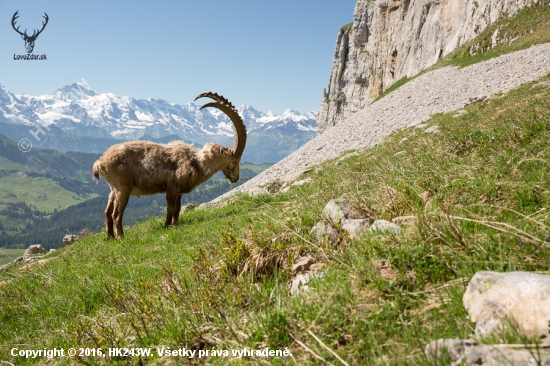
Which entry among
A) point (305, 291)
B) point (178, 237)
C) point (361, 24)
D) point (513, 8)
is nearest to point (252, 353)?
point (305, 291)

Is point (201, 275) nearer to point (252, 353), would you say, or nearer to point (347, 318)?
point (252, 353)

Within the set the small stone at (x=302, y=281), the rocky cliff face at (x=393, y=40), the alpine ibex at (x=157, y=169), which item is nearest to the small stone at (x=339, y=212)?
the small stone at (x=302, y=281)

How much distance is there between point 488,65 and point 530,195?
40471 millimetres

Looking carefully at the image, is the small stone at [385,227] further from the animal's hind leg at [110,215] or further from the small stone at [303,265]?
the animal's hind leg at [110,215]

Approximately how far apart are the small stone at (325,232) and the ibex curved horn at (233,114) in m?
7.72

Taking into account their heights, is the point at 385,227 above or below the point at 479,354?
above

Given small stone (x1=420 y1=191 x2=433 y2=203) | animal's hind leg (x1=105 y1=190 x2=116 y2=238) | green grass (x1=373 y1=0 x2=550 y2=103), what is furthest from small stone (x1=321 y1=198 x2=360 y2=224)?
green grass (x1=373 y1=0 x2=550 y2=103)

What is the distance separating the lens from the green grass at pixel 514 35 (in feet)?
127

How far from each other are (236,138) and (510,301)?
1061 cm

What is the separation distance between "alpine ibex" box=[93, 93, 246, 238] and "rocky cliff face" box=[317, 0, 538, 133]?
2168 inches

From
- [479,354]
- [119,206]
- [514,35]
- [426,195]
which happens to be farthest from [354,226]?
[514,35]

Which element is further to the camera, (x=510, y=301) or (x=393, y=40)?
(x=393, y=40)

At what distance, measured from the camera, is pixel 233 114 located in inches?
472

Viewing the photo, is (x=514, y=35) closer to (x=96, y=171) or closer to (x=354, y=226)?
(x=96, y=171)
